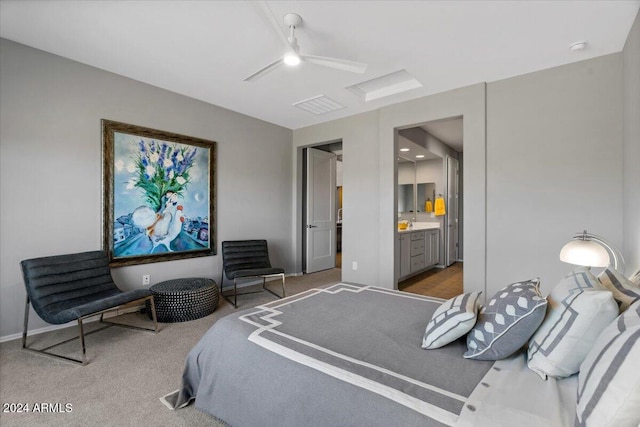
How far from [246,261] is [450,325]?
3.20 m

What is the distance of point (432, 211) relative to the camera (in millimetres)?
6355

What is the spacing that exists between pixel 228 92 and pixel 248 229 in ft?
6.36

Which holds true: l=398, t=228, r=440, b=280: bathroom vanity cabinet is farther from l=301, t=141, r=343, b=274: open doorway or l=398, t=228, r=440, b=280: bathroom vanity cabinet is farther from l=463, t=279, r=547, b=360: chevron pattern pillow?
l=463, t=279, r=547, b=360: chevron pattern pillow

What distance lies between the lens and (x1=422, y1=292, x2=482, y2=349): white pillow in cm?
130

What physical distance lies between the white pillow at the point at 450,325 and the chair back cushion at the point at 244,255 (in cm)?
276

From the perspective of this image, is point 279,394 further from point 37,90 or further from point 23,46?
point 23,46

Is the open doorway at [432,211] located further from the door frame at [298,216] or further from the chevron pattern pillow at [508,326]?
the chevron pattern pillow at [508,326]

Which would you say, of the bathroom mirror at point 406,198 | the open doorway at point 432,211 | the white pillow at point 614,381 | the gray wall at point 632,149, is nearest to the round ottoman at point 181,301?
the open doorway at point 432,211

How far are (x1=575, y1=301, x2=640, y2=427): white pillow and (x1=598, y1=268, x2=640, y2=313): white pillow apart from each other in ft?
0.94

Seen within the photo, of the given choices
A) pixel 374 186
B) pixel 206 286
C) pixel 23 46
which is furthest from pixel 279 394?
pixel 23 46

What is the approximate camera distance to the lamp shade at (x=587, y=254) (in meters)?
1.80

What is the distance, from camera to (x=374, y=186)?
13.8 feet

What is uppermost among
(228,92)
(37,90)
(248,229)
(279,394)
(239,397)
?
(228,92)

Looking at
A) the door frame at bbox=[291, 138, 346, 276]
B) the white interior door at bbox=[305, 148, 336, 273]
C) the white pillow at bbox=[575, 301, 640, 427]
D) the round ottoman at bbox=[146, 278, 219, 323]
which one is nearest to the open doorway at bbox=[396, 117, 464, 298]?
the white interior door at bbox=[305, 148, 336, 273]
